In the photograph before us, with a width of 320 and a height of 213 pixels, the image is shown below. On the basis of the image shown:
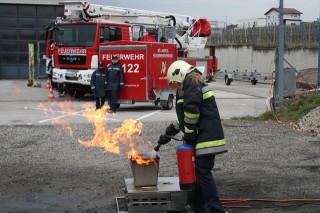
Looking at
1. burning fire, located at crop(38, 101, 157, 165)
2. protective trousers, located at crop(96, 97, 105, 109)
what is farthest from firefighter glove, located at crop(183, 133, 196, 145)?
protective trousers, located at crop(96, 97, 105, 109)

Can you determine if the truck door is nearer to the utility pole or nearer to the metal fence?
the utility pole

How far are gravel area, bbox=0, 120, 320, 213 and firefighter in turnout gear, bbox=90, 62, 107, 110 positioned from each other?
4174 millimetres

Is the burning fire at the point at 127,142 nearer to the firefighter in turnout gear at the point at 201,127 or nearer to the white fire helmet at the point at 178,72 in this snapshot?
the firefighter in turnout gear at the point at 201,127

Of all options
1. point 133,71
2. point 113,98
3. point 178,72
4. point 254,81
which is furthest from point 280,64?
point 254,81

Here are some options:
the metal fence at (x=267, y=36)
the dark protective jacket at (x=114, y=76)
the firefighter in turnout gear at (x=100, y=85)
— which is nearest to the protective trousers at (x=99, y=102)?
the firefighter in turnout gear at (x=100, y=85)

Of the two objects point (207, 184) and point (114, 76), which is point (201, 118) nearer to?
point (207, 184)

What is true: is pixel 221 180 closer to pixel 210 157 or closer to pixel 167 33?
pixel 210 157

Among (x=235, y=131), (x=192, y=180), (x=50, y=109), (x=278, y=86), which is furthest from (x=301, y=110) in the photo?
(x=192, y=180)

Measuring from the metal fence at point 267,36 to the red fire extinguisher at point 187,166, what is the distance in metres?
28.8

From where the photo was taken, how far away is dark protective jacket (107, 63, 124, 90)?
17875 millimetres

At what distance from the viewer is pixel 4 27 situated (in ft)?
124

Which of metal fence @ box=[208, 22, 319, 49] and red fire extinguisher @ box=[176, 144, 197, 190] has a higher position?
metal fence @ box=[208, 22, 319, 49]

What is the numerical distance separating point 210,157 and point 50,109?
13.5 metres

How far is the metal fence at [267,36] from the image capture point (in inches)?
1395
